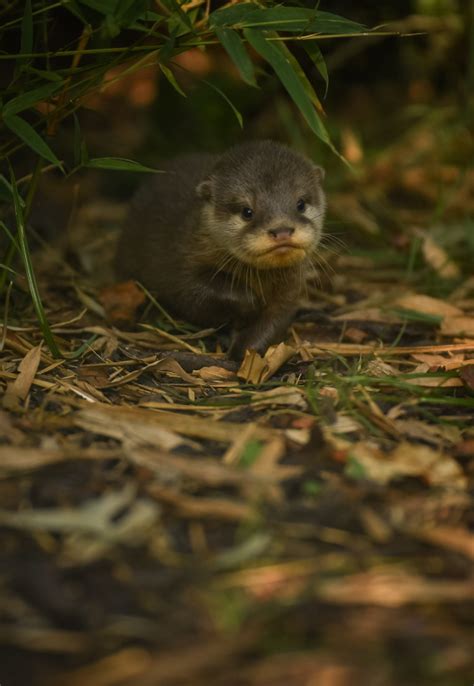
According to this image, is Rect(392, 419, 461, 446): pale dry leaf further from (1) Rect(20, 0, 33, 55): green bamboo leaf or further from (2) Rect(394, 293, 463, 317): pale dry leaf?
(1) Rect(20, 0, 33, 55): green bamboo leaf

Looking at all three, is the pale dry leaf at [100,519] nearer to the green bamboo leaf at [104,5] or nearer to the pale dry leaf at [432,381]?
the pale dry leaf at [432,381]

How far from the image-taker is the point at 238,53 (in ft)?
9.24

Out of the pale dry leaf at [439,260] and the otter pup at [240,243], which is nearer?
the otter pup at [240,243]

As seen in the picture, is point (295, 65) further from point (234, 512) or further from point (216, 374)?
point (234, 512)

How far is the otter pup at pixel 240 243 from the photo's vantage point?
343cm

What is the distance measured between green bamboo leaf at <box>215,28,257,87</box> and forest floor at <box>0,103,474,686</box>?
3.40ft

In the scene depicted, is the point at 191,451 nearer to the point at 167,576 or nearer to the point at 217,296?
the point at 167,576

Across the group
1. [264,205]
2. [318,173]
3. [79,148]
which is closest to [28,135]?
[79,148]

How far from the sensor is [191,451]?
2426 millimetres

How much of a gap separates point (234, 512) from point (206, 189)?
2.00m

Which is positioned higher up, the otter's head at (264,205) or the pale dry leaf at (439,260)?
the otter's head at (264,205)

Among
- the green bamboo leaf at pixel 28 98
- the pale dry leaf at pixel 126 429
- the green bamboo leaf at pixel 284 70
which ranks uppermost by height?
the green bamboo leaf at pixel 284 70

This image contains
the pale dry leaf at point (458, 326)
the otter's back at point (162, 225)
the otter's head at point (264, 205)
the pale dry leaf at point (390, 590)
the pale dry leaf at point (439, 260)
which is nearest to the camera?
the pale dry leaf at point (390, 590)

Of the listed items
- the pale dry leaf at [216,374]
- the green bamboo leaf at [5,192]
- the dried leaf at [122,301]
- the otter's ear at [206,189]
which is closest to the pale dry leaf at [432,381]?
the pale dry leaf at [216,374]
